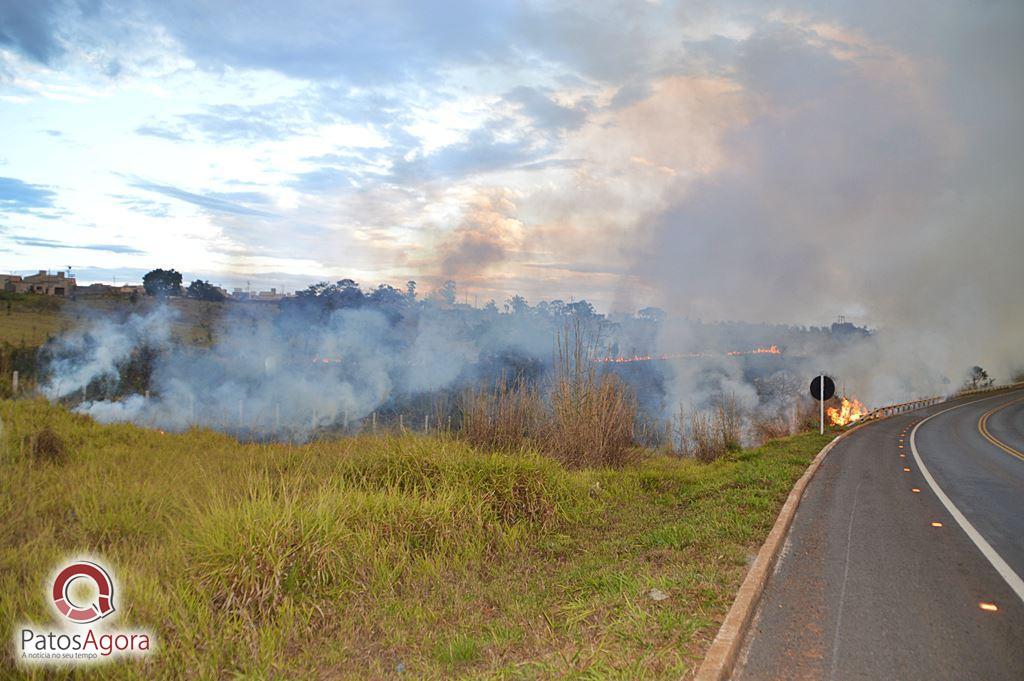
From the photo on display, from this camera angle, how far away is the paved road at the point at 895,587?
3641mm

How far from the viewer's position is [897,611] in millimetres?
4398

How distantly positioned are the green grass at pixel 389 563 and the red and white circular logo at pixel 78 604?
0.32 feet

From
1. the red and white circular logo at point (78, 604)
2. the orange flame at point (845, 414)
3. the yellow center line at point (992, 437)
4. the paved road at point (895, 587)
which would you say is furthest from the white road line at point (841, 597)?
the orange flame at point (845, 414)

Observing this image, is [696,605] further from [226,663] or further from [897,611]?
[226,663]

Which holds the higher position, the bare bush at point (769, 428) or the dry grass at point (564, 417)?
the dry grass at point (564, 417)

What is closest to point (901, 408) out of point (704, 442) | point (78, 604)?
point (704, 442)

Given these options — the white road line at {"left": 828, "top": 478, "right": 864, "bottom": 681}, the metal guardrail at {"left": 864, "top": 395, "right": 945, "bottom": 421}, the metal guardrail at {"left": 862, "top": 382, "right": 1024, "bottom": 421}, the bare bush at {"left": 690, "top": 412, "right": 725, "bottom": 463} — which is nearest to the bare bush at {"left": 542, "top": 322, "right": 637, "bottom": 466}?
the white road line at {"left": 828, "top": 478, "right": 864, "bottom": 681}

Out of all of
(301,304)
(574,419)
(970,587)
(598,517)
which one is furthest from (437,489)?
(301,304)

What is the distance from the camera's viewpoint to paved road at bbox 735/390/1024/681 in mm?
3641

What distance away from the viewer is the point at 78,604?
4008 millimetres

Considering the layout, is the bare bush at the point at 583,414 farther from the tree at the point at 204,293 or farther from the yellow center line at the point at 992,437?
the tree at the point at 204,293

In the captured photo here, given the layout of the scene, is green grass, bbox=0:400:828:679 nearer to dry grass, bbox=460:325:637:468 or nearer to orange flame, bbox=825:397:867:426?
dry grass, bbox=460:325:637:468

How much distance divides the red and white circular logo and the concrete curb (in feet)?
12.7

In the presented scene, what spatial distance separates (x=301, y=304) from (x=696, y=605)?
130 ft
